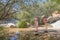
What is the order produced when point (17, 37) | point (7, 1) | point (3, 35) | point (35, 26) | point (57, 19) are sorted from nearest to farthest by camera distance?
point (7, 1) → point (3, 35) → point (17, 37) → point (35, 26) → point (57, 19)

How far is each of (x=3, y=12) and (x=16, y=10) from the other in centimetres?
18

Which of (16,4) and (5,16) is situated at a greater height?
(16,4)

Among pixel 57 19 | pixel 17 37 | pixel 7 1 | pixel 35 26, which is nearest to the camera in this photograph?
pixel 7 1

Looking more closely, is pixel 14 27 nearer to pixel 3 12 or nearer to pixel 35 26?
pixel 35 26

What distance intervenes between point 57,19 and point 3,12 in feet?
9.69

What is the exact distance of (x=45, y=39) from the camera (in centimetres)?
371

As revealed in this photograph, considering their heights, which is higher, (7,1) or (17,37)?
(7,1)

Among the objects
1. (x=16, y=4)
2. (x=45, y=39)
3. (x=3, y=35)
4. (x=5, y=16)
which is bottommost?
(x=45, y=39)

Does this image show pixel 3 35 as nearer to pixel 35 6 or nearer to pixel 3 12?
pixel 3 12

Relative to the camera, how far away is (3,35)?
2.70 meters

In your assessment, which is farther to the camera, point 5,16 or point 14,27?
point 14,27

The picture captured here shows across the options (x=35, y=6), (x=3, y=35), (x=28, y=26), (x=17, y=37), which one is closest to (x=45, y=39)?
(x=17, y=37)

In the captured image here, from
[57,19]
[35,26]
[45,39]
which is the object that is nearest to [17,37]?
[45,39]

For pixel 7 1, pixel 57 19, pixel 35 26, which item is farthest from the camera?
pixel 57 19
